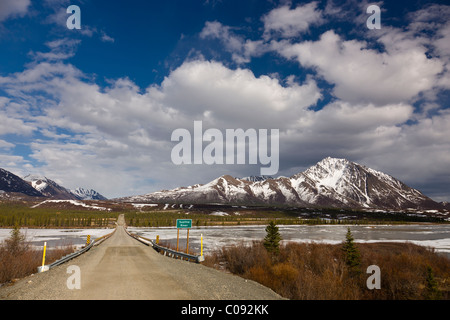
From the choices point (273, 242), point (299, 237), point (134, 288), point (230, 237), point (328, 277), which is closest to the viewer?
point (134, 288)

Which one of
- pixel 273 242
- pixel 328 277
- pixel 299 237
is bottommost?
pixel 299 237

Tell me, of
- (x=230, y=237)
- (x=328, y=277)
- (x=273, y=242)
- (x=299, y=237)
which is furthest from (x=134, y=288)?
(x=299, y=237)

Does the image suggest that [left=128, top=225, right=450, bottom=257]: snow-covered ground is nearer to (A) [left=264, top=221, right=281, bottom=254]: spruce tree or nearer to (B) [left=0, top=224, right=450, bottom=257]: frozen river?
(B) [left=0, top=224, right=450, bottom=257]: frozen river

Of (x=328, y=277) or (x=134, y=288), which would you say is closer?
(x=134, y=288)

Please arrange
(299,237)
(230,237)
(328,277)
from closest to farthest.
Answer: (328,277)
(230,237)
(299,237)

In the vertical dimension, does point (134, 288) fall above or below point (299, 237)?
above

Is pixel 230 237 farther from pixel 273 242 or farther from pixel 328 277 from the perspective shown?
pixel 328 277
